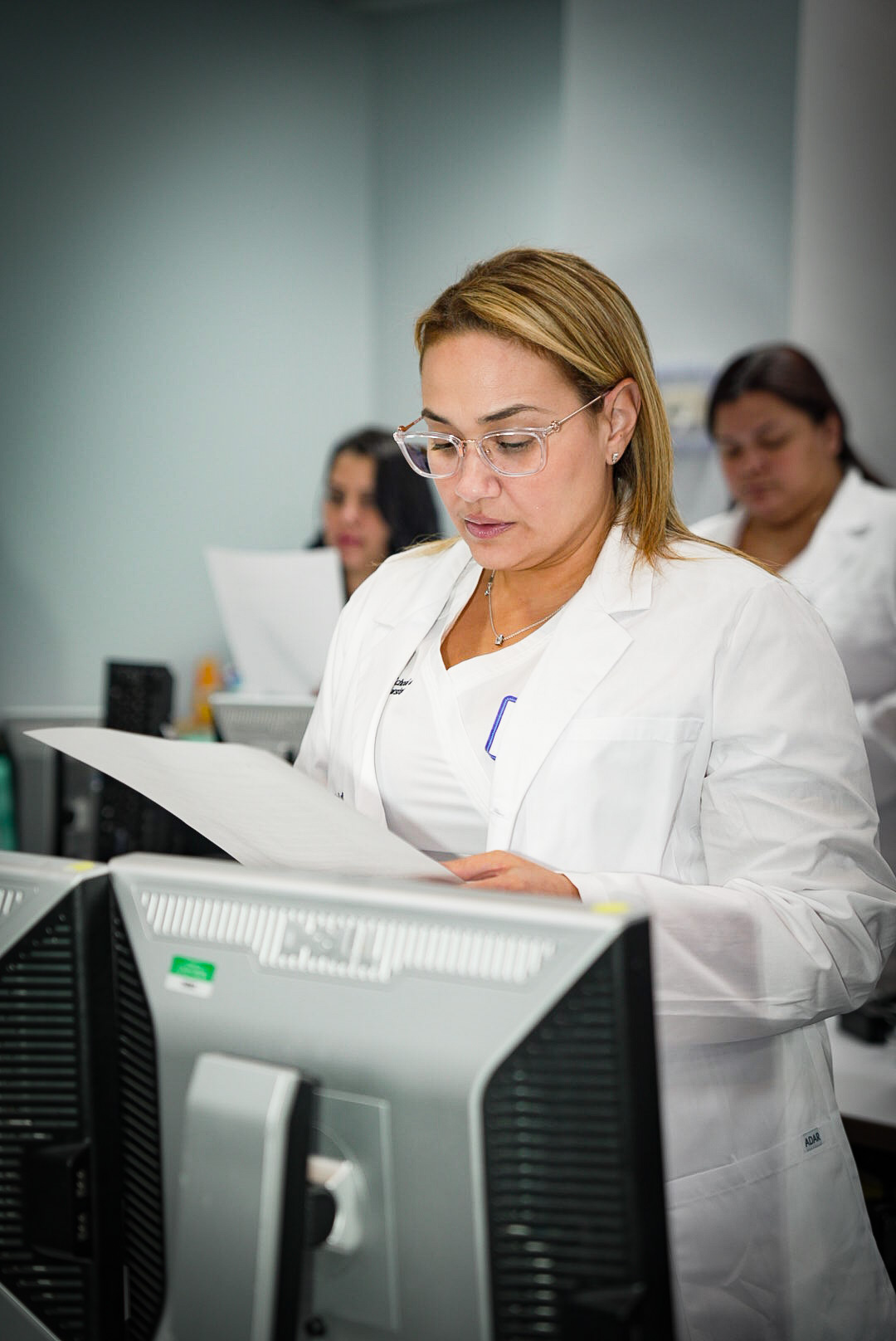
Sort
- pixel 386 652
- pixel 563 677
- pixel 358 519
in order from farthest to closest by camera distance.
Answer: pixel 358 519, pixel 386 652, pixel 563 677

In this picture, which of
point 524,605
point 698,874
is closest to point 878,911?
point 698,874

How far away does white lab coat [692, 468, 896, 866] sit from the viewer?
297cm

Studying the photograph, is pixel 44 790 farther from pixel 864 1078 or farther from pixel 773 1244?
pixel 773 1244

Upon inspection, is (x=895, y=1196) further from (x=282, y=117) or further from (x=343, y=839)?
(x=282, y=117)

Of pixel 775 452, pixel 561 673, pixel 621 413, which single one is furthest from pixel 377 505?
pixel 561 673

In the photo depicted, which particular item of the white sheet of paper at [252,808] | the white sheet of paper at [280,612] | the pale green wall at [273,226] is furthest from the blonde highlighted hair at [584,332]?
the pale green wall at [273,226]

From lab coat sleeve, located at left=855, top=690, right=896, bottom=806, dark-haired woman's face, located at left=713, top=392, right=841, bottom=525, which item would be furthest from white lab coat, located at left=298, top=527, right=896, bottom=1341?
dark-haired woman's face, located at left=713, top=392, right=841, bottom=525

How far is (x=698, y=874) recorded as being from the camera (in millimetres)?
1224

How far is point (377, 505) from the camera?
11.3 ft

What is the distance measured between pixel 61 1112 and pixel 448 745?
0.62 m

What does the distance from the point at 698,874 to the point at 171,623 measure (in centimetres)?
343

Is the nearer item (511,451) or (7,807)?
(511,451)

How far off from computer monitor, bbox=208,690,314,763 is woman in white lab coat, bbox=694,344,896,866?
4.22ft

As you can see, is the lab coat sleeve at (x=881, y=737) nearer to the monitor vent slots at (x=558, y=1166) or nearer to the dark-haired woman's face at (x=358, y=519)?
the dark-haired woman's face at (x=358, y=519)
